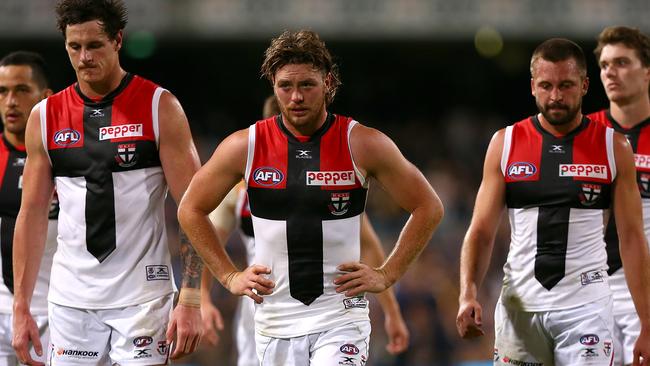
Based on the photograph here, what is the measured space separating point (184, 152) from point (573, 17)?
12.8 m

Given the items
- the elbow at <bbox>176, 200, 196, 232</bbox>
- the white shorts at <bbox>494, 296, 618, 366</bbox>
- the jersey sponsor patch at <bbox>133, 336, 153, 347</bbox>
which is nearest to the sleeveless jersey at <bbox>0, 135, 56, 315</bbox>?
the jersey sponsor patch at <bbox>133, 336, 153, 347</bbox>

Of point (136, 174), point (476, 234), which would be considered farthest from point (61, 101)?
point (476, 234)

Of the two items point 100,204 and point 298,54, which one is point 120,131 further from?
point 298,54

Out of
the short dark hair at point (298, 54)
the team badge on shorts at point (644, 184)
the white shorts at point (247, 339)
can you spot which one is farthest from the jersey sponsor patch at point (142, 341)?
the team badge on shorts at point (644, 184)

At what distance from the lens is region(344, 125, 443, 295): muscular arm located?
510 centimetres

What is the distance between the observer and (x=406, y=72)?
2097cm

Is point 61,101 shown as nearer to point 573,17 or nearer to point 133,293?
point 133,293

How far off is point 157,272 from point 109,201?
430mm

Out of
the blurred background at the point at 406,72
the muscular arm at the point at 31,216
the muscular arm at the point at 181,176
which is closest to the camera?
the muscular arm at the point at 181,176

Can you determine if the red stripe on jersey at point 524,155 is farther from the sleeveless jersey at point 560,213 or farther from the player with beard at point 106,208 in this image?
the player with beard at point 106,208

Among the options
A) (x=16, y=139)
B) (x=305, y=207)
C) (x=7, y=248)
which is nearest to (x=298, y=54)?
(x=305, y=207)

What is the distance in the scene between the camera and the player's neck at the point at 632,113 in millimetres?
6676

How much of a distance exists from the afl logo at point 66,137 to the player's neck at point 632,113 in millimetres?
3346

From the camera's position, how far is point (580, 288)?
5.61 meters
